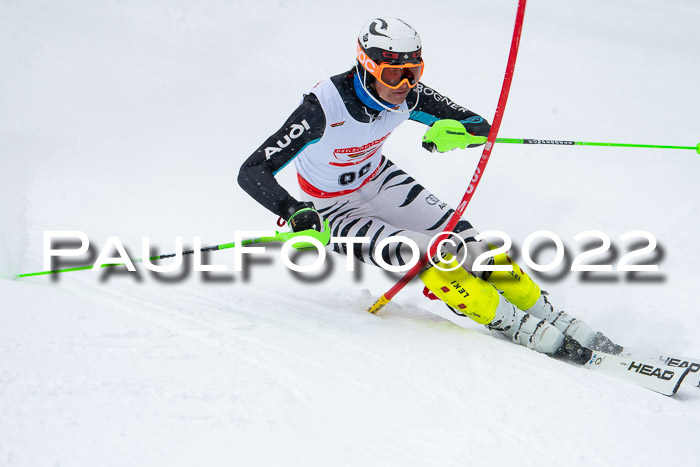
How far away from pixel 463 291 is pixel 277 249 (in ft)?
6.85

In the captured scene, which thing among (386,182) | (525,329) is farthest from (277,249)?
(525,329)

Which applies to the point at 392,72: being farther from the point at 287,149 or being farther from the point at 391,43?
the point at 287,149

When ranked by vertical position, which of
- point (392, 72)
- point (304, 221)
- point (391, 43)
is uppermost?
point (391, 43)

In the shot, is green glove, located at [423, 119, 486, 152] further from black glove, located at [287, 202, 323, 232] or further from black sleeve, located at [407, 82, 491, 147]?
black glove, located at [287, 202, 323, 232]

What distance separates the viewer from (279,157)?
3.04 m

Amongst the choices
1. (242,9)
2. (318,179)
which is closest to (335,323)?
(318,179)

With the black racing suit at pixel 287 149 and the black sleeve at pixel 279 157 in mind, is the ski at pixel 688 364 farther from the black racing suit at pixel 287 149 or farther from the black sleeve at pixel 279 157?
the black sleeve at pixel 279 157

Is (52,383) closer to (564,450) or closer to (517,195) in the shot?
(564,450)

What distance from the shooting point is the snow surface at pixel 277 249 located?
191cm

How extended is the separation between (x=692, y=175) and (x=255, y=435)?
5762 millimetres

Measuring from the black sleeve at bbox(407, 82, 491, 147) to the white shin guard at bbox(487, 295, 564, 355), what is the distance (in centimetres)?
104

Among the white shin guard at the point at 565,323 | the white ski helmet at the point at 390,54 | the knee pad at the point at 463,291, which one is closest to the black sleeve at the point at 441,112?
the white ski helmet at the point at 390,54

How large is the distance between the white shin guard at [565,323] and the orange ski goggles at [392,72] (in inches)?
54.2

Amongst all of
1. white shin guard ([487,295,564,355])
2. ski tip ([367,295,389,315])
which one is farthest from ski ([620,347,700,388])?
ski tip ([367,295,389,315])
